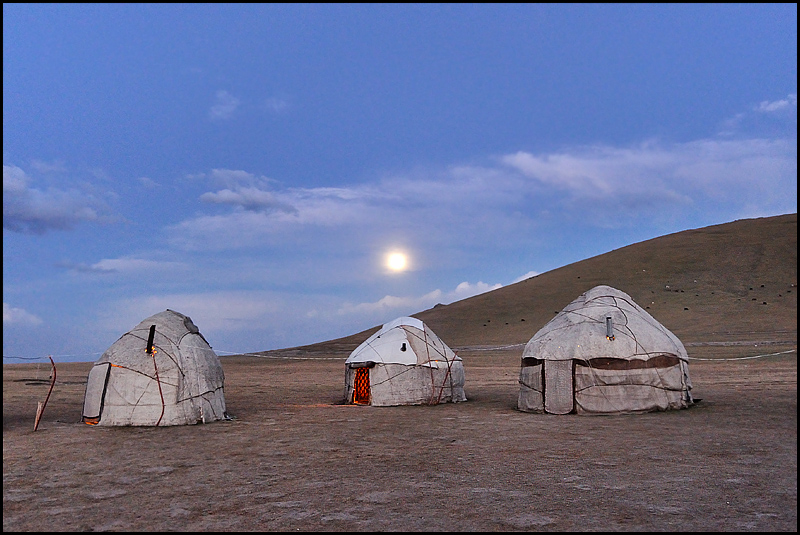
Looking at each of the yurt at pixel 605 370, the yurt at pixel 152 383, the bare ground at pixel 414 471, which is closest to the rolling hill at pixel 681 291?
the yurt at pixel 605 370

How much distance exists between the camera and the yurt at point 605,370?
556 inches

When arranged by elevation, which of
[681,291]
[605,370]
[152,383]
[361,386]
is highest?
[681,291]

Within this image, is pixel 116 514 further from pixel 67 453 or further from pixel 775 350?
pixel 775 350

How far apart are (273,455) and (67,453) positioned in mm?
3319

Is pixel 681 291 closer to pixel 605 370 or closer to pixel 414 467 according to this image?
pixel 605 370

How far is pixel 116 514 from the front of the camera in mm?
6305

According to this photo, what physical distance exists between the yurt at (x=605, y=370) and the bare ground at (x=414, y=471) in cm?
54

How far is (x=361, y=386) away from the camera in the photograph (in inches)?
696

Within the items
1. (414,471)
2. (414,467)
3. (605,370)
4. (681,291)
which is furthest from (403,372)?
(681,291)

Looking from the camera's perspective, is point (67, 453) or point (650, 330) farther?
point (650, 330)

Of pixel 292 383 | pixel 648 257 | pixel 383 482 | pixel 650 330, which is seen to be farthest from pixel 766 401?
pixel 648 257

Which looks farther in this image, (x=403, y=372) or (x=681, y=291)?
(x=681, y=291)

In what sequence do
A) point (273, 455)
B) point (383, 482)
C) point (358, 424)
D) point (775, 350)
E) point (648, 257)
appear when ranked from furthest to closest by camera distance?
1. point (648, 257)
2. point (775, 350)
3. point (358, 424)
4. point (273, 455)
5. point (383, 482)

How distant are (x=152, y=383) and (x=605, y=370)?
32.6 ft
